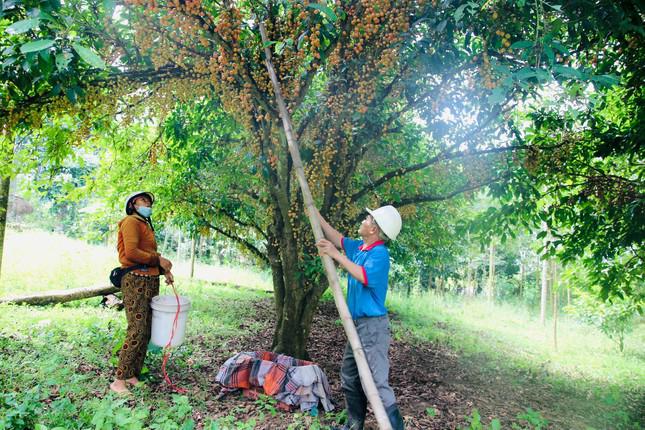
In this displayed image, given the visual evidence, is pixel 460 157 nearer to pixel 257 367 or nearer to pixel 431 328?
pixel 257 367

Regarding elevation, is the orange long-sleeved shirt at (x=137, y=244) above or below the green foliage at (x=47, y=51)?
below

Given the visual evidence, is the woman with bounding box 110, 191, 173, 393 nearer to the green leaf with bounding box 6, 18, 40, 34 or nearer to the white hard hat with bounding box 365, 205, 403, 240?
the white hard hat with bounding box 365, 205, 403, 240

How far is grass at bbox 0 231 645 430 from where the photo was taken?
3084mm

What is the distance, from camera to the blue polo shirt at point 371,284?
9.28 ft

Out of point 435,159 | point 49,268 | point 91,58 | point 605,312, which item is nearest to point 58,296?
point 49,268

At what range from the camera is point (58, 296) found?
7246mm

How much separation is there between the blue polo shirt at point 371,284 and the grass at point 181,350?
100 cm

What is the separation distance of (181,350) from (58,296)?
Result: 3.67m

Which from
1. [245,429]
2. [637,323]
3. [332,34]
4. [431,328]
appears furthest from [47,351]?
Answer: [637,323]

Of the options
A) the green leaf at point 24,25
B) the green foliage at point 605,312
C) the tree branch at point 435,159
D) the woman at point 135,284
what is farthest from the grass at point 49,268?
the green foliage at point 605,312

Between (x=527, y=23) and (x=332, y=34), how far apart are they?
4.81 ft

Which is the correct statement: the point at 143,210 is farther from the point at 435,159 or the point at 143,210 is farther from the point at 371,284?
the point at 435,159

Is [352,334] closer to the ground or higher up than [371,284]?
closer to the ground

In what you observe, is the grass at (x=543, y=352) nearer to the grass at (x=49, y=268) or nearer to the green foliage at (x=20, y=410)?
the green foliage at (x=20, y=410)
